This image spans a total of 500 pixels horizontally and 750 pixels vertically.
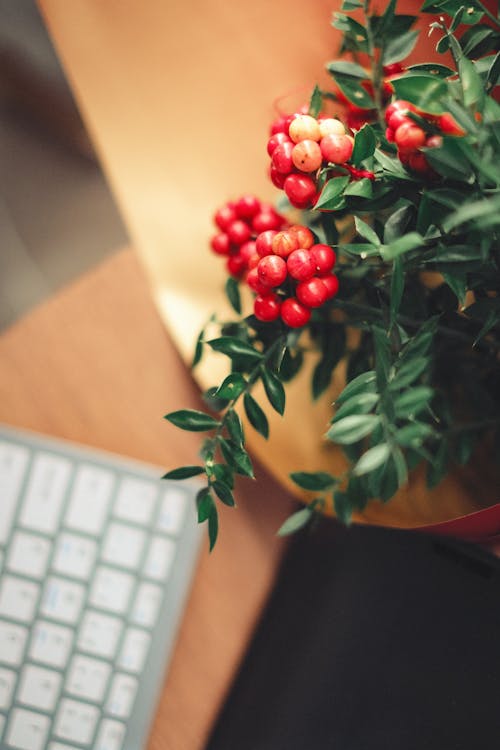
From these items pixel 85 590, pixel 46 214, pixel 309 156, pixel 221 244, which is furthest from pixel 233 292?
pixel 46 214

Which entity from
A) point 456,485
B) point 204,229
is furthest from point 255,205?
point 456,485

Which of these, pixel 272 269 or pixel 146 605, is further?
pixel 146 605

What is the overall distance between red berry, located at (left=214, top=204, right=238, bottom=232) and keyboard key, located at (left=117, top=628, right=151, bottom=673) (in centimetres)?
28

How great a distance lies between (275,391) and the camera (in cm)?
31

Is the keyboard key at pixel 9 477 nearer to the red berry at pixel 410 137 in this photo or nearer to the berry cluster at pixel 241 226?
the berry cluster at pixel 241 226

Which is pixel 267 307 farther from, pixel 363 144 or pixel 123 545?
pixel 123 545

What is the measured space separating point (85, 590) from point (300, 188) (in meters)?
0.32

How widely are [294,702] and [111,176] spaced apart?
36 centimetres

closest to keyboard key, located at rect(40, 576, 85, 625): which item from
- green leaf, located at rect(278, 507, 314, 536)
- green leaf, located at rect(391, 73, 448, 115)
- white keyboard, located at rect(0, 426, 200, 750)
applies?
white keyboard, located at rect(0, 426, 200, 750)

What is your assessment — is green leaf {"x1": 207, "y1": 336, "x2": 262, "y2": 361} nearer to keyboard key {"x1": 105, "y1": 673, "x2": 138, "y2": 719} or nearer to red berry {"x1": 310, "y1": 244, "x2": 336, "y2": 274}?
red berry {"x1": 310, "y1": 244, "x2": 336, "y2": 274}

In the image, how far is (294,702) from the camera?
0.41m

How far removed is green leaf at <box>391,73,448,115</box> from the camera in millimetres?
222

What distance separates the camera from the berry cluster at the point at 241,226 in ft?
1.20

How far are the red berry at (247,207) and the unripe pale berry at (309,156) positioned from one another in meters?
0.11
